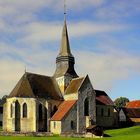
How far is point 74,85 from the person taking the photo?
7688 cm

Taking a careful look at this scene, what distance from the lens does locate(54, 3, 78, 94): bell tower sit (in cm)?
7912

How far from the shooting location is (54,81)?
80.7 meters

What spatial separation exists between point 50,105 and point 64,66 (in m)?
9.87

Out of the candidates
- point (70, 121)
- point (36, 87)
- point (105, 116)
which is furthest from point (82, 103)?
point (105, 116)

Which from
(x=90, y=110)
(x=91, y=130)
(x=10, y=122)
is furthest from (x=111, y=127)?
(x=10, y=122)

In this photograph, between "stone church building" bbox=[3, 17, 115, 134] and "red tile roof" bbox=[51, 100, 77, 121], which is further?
"stone church building" bbox=[3, 17, 115, 134]

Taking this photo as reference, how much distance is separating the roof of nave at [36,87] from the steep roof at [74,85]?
2425 millimetres

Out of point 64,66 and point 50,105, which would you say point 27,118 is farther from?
point 64,66

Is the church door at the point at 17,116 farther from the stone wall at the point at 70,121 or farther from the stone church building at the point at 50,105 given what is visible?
the stone wall at the point at 70,121

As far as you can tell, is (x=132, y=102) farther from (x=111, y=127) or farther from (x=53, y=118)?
(x=53, y=118)

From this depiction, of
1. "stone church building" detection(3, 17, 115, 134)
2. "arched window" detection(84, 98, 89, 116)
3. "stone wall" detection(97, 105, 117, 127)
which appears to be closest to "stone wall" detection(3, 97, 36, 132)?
"stone church building" detection(3, 17, 115, 134)

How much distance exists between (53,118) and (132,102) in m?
39.2

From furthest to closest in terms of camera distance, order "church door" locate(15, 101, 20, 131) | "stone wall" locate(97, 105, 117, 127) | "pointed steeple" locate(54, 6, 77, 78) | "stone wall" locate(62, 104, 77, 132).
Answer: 1. "stone wall" locate(97, 105, 117, 127)
2. "pointed steeple" locate(54, 6, 77, 78)
3. "church door" locate(15, 101, 20, 131)
4. "stone wall" locate(62, 104, 77, 132)

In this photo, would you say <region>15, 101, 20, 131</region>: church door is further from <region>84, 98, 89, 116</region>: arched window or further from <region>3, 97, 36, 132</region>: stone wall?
<region>84, 98, 89, 116</region>: arched window
